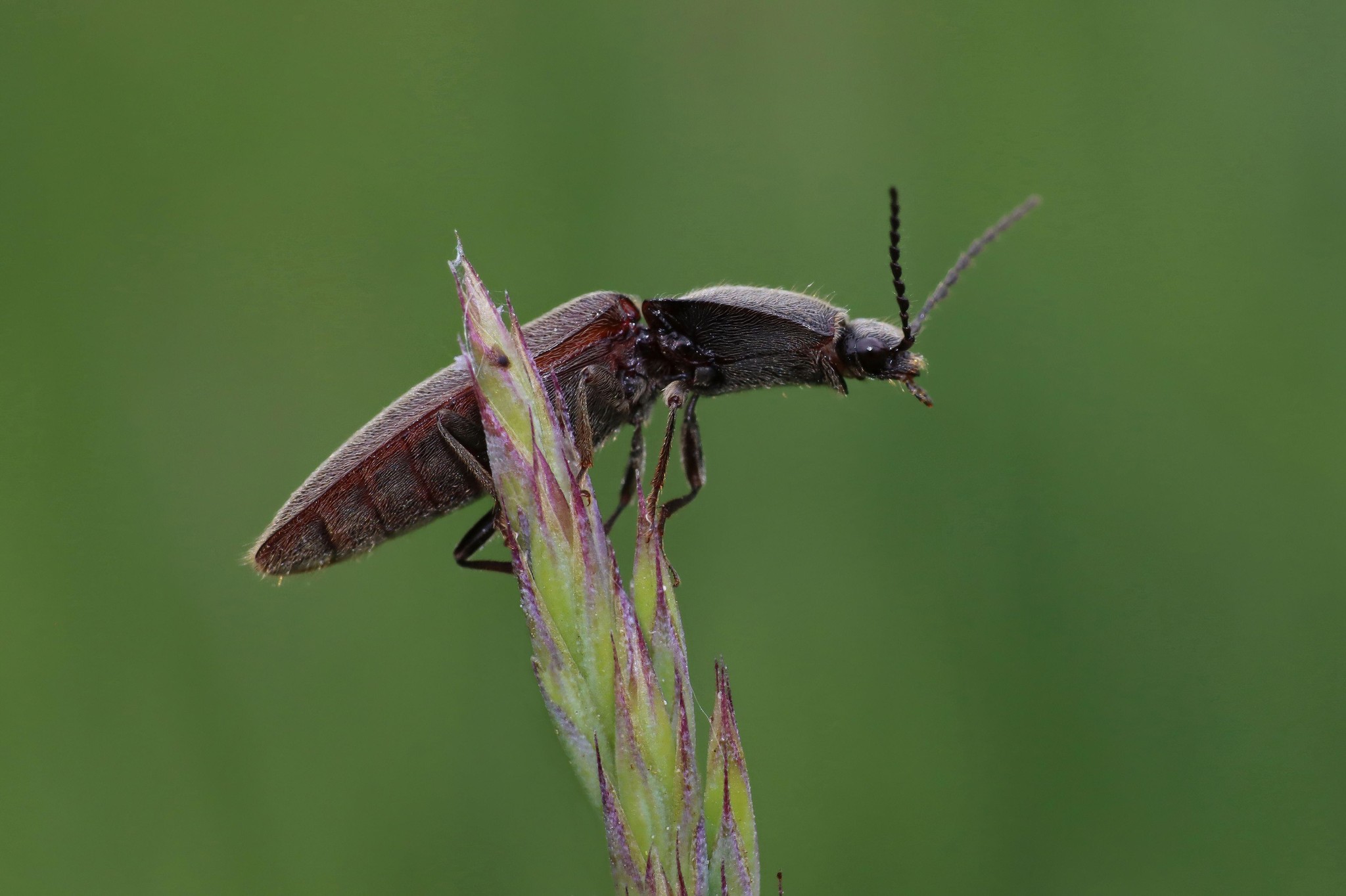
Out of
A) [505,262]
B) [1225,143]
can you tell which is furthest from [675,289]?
[1225,143]

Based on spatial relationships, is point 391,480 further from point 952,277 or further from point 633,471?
point 952,277

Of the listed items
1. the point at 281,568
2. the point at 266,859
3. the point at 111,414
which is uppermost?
the point at 111,414

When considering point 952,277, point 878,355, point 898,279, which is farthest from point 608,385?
point 952,277

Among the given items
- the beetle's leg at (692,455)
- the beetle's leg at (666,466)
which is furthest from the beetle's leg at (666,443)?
the beetle's leg at (692,455)

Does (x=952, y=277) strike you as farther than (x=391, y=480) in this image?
Yes

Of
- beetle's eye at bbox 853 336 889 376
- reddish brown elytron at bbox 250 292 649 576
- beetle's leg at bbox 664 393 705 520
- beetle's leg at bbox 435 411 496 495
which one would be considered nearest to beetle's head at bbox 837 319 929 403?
beetle's eye at bbox 853 336 889 376

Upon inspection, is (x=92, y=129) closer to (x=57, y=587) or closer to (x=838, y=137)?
(x=57, y=587)
